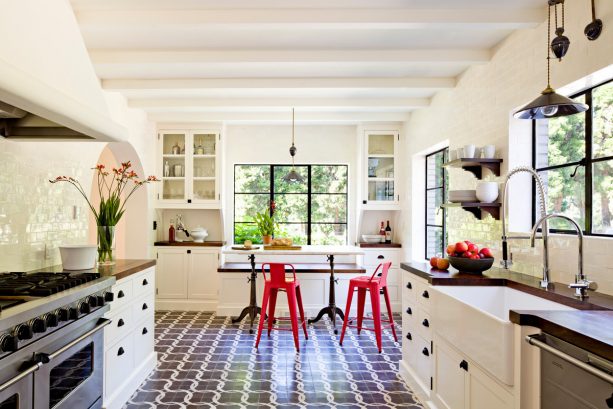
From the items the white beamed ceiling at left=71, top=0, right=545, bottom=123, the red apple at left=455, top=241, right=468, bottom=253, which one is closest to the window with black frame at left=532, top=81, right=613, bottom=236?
the red apple at left=455, top=241, right=468, bottom=253

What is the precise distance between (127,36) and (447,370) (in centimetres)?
346

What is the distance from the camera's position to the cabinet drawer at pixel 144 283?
130 inches

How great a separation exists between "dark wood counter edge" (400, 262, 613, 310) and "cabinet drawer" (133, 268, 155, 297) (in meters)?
2.24

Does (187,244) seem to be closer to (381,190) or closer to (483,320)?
(381,190)

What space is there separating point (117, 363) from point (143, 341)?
1.85 feet

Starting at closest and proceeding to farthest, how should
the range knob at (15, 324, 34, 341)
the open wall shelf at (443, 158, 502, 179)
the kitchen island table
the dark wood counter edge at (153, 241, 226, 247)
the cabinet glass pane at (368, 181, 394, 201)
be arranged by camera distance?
the range knob at (15, 324, 34, 341), the open wall shelf at (443, 158, 502, 179), the kitchen island table, the dark wood counter edge at (153, 241, 226, 247), the cabinet glass pane at (368, 181, 394, 201)

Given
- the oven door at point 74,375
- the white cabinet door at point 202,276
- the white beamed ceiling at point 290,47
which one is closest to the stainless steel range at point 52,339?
the oven door at point 74,375

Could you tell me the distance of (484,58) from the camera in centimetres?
357

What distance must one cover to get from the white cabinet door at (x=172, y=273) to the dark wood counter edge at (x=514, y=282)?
3580 millimetres

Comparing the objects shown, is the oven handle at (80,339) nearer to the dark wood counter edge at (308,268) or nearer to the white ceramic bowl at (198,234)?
the dark wood counter edge at (308,268)

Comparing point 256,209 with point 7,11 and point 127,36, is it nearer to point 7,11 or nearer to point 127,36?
point 127,36

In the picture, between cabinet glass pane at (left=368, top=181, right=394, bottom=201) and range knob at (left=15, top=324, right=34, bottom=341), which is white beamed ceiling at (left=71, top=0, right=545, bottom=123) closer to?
cabinet glass pane at (left=368, top=181, right=394, bottom=201)

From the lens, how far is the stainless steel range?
1667mm

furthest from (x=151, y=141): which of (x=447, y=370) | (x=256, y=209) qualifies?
(x=447, y=370)
